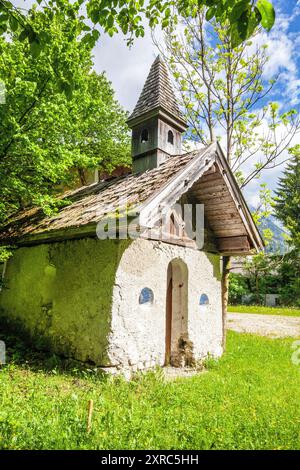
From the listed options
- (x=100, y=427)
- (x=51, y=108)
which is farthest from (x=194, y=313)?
(x=51, y=108)

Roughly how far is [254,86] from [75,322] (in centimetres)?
852

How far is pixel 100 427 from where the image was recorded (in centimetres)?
346

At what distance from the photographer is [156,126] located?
834 centimetres

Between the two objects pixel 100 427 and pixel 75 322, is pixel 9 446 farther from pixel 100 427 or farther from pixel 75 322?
pixel 75 322

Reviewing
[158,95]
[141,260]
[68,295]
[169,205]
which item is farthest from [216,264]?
[158,95]

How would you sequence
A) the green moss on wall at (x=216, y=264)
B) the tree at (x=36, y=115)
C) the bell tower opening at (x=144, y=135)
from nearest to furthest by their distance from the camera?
1. the tree at (x=36, y=115)
2. the green moss on wall at (x=216, y=264)
3. the bell tower opening at (x=144, y=135)

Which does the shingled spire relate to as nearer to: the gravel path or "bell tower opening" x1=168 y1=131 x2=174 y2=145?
"bell tower opening" x1=168 y1=131 x2=174 y2=145

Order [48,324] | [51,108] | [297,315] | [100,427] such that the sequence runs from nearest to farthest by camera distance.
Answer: [100,427] < [51,108] < [48,324] < [297,315]

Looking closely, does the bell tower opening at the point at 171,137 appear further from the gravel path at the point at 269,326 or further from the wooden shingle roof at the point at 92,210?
the gravel path at the point at 269,326

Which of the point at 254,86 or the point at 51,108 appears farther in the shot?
the point at 254,86

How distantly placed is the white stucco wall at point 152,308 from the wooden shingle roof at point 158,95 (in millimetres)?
4109

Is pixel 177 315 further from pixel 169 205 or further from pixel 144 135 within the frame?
pixel 144 135

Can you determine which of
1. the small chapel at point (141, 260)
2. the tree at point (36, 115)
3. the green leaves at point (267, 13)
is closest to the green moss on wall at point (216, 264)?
the small chapel at point (141, 260)

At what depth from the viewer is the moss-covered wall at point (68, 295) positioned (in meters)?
5.46
